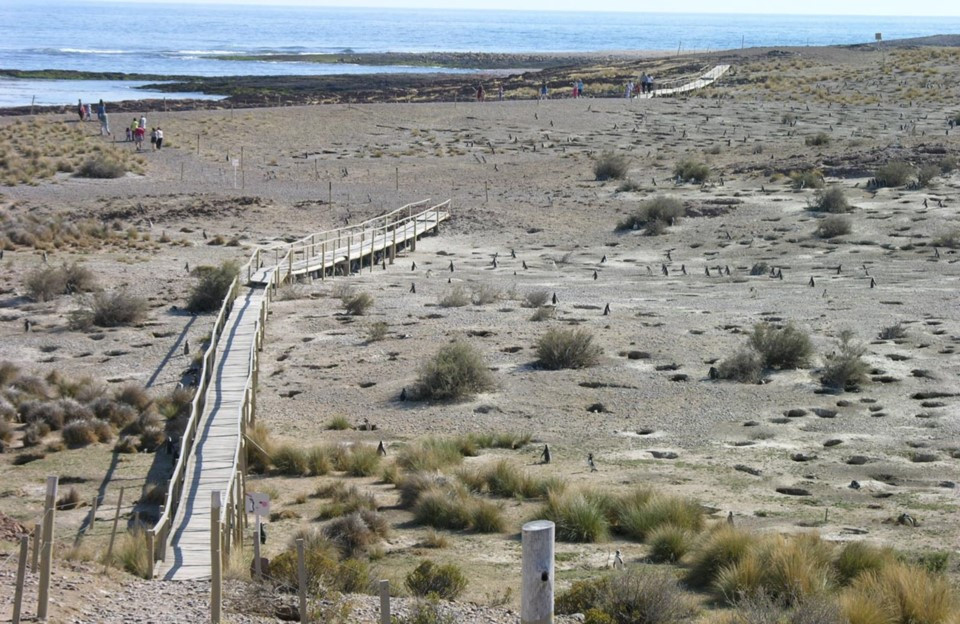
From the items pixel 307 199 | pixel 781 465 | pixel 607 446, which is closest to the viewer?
pixel 781 465

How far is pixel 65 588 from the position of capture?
9.33 metres

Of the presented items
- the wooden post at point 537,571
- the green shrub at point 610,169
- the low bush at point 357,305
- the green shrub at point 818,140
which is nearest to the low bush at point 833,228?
the green shrub at point 610,169

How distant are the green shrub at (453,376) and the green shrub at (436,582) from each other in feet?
31.7

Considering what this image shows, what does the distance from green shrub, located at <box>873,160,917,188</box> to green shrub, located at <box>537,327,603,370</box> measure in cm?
2113

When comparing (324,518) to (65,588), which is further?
(324,518)

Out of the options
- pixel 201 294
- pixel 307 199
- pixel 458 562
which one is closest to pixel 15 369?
pixel 201 294

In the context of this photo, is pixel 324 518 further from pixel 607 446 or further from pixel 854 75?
pixel 854 75

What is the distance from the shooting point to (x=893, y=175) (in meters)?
40.6

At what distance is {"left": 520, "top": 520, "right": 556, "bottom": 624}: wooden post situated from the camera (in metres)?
6.95

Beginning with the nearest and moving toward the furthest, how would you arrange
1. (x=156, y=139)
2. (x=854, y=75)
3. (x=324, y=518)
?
(x=324, y=518)
(x=156, y=139)
(x=854, y=75)

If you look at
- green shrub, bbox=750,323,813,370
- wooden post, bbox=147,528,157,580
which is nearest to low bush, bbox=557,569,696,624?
wooden post, bbox=147,528,157,580

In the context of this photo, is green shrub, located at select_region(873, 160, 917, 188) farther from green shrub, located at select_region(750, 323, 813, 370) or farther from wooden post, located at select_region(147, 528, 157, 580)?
wooden post, located at select_region(147, 528, 157, 580)

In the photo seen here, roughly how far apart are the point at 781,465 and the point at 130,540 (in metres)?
7.99

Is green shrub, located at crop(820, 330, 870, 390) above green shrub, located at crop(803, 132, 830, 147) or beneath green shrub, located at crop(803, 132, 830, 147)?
beneath
